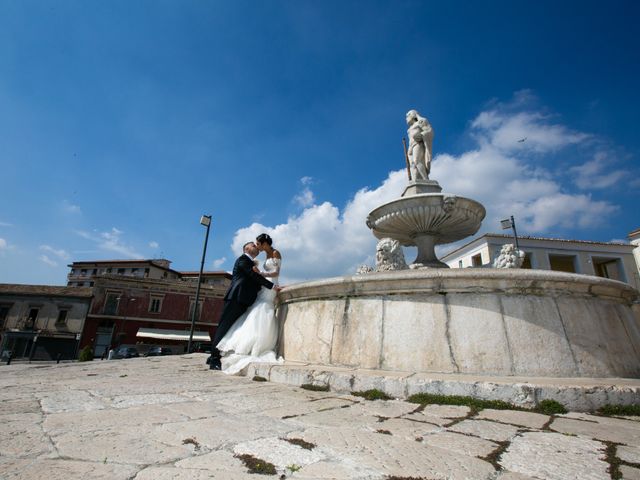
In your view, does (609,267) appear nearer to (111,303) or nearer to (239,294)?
(239,294)

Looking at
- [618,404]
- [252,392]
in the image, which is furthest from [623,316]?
[252,392]

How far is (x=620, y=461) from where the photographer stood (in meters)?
1.44

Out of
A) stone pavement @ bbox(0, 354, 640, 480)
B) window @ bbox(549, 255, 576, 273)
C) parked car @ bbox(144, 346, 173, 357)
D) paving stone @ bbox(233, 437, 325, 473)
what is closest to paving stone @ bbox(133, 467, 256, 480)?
stone pavement @ bbox(0, 354, 640, 480)

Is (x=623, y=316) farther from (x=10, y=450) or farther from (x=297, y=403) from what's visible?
(x=10, y=450)

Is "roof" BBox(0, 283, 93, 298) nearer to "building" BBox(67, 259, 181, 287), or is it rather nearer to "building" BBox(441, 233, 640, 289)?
"building" BBox(67, 259, 181, 287)

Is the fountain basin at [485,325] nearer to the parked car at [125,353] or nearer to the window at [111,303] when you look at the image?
the parked car at [125,353]

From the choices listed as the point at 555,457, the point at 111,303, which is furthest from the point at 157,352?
the point at 555,457

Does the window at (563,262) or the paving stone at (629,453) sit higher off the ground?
the window at (563,262)

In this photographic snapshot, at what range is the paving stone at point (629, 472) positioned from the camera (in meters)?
1.29

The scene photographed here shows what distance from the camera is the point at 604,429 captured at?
1.95 meters

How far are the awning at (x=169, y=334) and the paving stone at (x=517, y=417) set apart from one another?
32.5 m

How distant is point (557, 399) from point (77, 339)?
37.5 metres

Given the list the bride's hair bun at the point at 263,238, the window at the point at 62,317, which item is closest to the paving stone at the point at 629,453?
the bride's hair bun at the point at 263,238

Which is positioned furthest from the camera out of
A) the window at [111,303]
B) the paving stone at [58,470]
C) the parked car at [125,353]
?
the window at [111,303]
